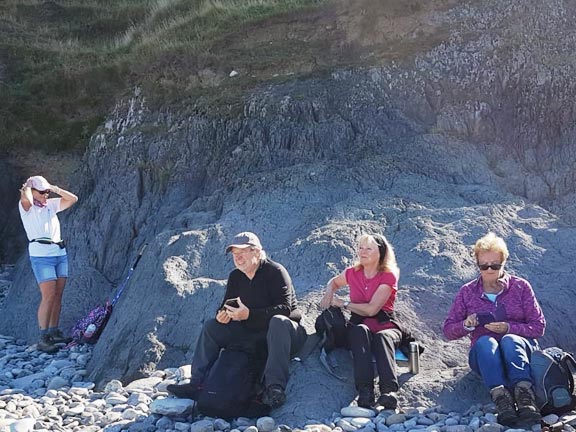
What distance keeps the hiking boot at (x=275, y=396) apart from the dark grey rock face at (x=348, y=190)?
245 mm

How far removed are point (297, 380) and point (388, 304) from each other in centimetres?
102

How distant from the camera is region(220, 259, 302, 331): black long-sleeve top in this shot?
21.9 feet

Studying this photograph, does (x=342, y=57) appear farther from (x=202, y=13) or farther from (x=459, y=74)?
(x=202, y=13)

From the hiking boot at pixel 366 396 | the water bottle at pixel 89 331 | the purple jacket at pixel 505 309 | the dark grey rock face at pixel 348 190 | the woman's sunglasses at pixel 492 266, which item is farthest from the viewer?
the water bottle at pixel 89 331

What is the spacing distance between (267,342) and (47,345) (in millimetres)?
4470

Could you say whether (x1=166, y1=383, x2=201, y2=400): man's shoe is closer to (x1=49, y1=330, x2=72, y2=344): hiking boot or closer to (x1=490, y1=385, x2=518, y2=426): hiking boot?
(x1=490, y1=385, x2=518, y2=426): hiking boot

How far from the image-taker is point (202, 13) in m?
16.2

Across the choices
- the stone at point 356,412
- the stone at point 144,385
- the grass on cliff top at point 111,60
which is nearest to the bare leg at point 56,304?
the stone at point 144,385

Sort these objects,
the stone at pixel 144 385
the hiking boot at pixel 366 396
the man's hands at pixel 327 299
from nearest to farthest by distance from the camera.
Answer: the hiking boot at pixel 366 396 < the man's hands at pixel 327 299 < the stone at pixel 144 385

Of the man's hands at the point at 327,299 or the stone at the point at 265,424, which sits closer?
the stone at the point at 265,424

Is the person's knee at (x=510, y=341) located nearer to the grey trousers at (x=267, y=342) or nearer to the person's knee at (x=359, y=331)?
the person's knee at (x=359, y=331)

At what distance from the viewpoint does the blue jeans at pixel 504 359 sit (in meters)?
5.97

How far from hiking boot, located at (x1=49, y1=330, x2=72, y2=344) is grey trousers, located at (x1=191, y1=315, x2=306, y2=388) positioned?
3958mm

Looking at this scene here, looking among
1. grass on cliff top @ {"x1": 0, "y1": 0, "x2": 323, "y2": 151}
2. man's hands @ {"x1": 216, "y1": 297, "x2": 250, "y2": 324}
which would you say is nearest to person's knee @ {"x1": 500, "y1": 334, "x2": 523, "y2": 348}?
man's hands @ {"x1": 216, "y1": 297, "x2": 250, "y2": 324}
